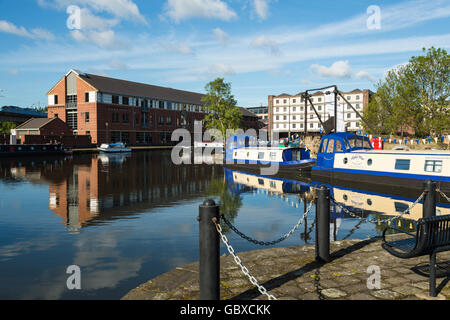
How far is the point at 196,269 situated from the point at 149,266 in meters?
1.65

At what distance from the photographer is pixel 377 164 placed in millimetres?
20297

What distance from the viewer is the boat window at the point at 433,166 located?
1764 centimetres

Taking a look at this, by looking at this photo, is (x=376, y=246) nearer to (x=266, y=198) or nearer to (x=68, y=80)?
(x=266, y=198)

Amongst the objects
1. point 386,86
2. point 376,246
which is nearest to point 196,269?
point 376,246

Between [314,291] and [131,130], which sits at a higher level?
[131,130]

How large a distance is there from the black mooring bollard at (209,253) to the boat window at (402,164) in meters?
17.6

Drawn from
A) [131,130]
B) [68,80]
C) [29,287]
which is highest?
[68,80]

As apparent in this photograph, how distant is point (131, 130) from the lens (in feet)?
227

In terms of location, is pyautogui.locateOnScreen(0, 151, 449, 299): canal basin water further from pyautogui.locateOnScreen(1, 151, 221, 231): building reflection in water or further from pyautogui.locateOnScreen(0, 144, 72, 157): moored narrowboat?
pyautogui.locateOnScreen(0, 144, 72, 157): moored narrowboat

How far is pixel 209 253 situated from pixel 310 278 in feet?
6.98

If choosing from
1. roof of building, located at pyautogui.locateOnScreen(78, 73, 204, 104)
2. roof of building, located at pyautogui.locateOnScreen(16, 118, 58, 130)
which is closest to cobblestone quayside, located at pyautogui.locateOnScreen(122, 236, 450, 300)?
roof of building, located at pyautogui.locateOnScreen(16, 118, 58, 130)

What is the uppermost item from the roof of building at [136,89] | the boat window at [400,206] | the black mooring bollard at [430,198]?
the roof of building at [136,89]

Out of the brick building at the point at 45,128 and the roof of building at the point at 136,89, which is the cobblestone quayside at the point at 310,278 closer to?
the brick building at the point at 45,128

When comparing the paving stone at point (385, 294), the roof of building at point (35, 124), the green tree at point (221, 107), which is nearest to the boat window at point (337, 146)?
the paving stone at point (385, 294)
